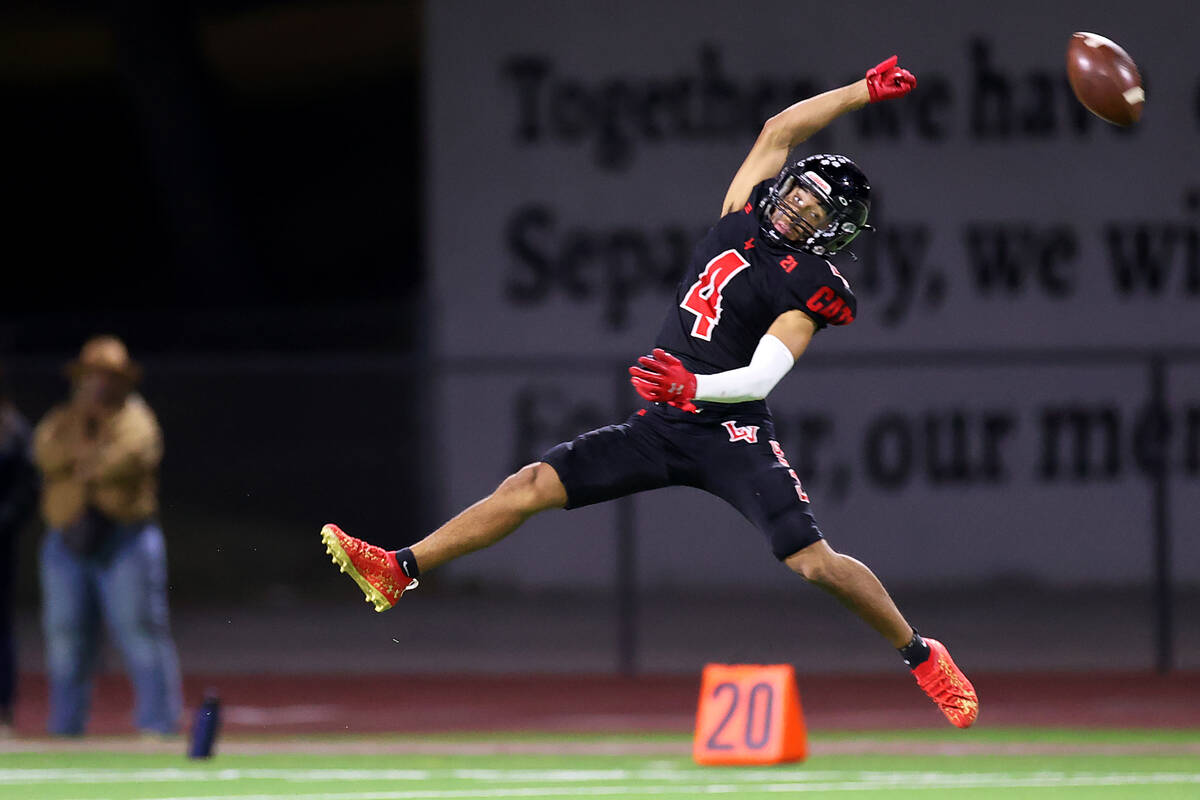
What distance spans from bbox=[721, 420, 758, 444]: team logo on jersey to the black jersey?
0.22 m

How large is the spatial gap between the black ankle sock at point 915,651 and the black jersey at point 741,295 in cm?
134

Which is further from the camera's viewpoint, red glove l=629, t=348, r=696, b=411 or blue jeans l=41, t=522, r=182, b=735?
blue jeans l=41, t=522, r=182, b=735

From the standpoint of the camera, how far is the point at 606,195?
1870 cm

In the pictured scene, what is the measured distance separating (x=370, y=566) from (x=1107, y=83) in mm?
3487

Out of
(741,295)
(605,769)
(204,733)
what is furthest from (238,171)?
(741,295)

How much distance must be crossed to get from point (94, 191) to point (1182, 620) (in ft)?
59.8

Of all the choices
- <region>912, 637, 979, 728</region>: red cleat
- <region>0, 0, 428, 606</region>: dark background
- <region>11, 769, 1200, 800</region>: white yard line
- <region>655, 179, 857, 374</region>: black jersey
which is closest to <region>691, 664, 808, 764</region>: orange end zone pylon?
<region>11, 769, 1200, 800</region>: white yard line

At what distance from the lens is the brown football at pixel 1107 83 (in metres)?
7.91

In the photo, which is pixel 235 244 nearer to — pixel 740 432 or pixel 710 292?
pixel 710 292

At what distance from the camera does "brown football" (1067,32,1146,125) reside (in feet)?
26.0

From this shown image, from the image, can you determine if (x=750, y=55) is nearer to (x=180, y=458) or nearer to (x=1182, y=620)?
(x=1182, y=620)

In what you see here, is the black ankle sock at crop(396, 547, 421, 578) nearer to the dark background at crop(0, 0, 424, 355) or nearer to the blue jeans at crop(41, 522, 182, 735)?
the blue jeans at crop(41, 522, 182, 735)

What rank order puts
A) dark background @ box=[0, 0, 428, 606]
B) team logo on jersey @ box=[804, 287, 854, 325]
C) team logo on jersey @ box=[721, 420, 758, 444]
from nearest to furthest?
team logo on jersey @ box=[804, 287, 854, 325]
team logo on jersey @ box=[721, 420, 758, 444]
dark background @ box=[0, 0, 428, 606]

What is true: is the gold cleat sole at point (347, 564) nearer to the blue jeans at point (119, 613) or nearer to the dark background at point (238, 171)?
the blue jeans at point (119, 613)
